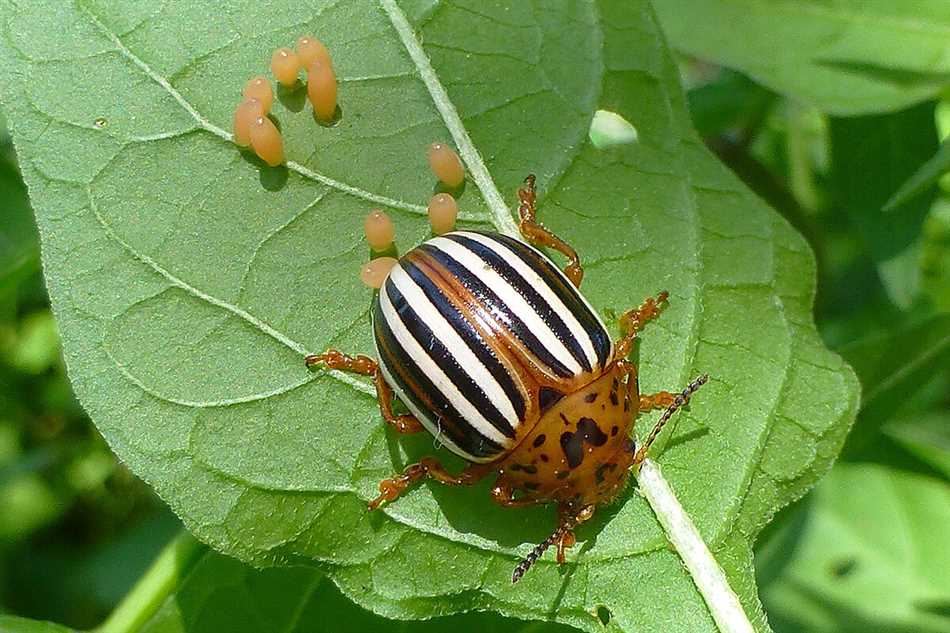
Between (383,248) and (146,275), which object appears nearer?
(146,275)

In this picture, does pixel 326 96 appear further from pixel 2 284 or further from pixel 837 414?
pixel 837 414

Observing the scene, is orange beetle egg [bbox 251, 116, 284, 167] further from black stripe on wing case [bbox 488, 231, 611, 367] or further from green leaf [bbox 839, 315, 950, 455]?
green leaf [bbox 839, 315, 950, 455]

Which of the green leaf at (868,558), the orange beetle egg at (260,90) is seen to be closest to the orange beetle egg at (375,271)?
the orange beetle egg at (260,90)

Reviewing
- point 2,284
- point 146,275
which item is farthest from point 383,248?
point 2,284

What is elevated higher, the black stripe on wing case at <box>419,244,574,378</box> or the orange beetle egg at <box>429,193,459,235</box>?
the orange beetle egg at <box>429,193,459,235</box>

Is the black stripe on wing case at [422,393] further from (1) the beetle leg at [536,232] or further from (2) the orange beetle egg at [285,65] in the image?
(2) the orange beetle egg at [285,65]

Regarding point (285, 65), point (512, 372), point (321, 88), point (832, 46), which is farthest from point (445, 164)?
point (832, 46)

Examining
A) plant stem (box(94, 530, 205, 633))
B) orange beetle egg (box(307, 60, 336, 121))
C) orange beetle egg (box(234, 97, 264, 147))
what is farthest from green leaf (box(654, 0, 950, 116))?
plant stem (box(94, 530, 205, 633))
